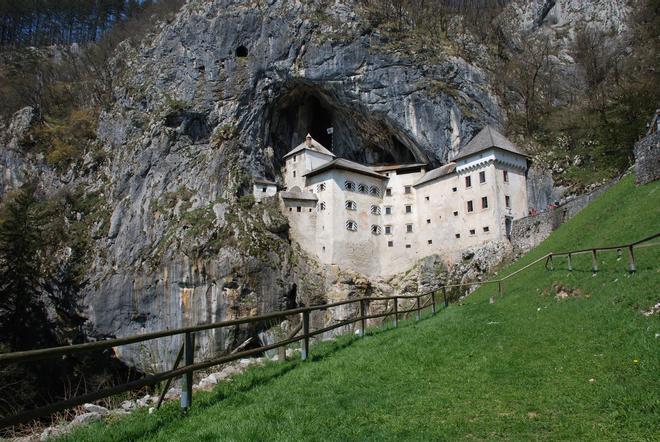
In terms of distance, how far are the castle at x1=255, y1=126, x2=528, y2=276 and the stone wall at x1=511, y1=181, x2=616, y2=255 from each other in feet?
11.4

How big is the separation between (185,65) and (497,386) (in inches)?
2176

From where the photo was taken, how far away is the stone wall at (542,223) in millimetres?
29594

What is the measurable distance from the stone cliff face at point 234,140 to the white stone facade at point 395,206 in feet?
7.10

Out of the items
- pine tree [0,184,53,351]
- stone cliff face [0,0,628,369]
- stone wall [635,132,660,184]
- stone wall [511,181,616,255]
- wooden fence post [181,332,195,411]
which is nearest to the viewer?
wooden fence post [181,332,195,411]

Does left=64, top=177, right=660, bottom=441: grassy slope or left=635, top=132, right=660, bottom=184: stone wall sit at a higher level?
left=635, top=132, right=660, bottom=184: stone wall

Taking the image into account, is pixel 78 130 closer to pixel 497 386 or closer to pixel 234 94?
pixel 234 94

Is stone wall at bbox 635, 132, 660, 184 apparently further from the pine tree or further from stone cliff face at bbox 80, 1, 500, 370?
the pine tree

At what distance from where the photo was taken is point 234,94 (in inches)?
1988

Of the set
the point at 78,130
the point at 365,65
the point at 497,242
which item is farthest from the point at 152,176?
the point at 497,242

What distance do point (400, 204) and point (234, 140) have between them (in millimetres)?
19224

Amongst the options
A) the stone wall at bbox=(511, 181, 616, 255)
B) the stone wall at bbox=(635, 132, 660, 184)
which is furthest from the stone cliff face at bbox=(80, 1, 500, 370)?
the stone wall at bbox=(635, 132, 660, 184)

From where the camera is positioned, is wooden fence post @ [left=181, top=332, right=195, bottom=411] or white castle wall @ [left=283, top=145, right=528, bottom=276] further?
white castle wall @ [left=283, top=145, right=528, bottom=276]

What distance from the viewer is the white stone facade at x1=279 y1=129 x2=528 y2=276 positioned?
41156mm

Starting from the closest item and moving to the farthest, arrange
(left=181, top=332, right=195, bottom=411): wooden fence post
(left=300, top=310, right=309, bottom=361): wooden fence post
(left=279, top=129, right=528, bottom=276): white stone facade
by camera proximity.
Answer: (left=181, top=332, right=195, bottom=411): wooden fence post → (left=300, top=310, right=309, bottom=361): wooden fence post → (left=279, top=129, right=528, bottom=276): white stone facade
